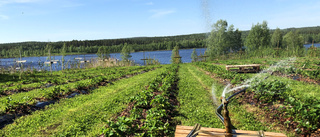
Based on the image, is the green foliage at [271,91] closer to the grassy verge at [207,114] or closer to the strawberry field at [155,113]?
the strawberry field at [155,113]

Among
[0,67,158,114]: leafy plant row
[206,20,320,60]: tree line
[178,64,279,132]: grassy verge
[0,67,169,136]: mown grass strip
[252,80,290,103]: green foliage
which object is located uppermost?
[206,20,320,60]: tree line

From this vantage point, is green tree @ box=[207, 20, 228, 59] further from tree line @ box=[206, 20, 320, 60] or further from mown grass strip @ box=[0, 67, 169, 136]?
mown grass strip @ box=[0, 67, 169, 136]

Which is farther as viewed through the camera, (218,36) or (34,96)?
(218,36)

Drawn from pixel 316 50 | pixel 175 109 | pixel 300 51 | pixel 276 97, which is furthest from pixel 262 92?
pixel 300 51

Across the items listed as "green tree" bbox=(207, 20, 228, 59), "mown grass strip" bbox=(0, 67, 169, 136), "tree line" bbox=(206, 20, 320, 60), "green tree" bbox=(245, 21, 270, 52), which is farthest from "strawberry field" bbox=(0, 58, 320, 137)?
"green tree" bbox=(245, 21, 270, 52)

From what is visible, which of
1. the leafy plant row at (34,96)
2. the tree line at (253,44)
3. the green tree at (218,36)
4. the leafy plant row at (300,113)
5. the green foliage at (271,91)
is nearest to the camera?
the leafy plant row at (300,113)

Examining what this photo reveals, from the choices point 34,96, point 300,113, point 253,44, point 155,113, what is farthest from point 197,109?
point 253,44

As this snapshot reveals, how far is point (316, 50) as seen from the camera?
95.4 feet

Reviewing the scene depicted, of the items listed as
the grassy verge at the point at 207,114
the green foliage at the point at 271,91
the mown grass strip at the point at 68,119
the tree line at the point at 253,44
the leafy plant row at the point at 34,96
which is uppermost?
the tree line at the point at 253,44

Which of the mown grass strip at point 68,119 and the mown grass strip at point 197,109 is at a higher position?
the mown grass strip at point 197,109

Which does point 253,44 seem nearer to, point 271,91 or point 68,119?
point 271,91

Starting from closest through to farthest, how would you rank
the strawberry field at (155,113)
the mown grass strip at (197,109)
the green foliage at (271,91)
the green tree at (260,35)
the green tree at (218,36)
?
the strawberry field at (155,113) < the mown grass strip at (197,109) < the green foliage at (271,91) < the green tree at (218,36) < the green tree at (260,35)

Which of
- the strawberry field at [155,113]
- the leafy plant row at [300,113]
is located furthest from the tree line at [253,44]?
the leafy plant row at [300,113]

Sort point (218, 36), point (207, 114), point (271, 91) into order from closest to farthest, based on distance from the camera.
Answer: point (207, 114) → point (271, 91) → point (218, 36)
